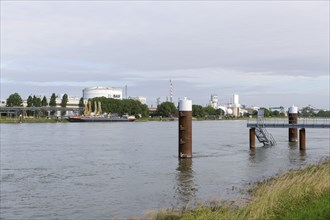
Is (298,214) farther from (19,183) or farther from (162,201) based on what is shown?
(19,183)

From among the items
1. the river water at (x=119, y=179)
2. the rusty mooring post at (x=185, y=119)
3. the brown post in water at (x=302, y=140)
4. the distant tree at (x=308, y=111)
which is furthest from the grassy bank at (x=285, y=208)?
the distant tree at (x=308, y=111)

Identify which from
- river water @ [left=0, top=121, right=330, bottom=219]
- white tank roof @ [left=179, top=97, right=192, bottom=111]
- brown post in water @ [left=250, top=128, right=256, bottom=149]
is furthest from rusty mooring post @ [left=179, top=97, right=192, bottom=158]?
brown post in water @ [left=250, top=128, right=256, bottom=149]

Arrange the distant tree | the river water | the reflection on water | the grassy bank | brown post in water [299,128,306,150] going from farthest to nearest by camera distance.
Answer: the distant tree, brown post in water [299,128,306,150], the reflection on water, the river water, the grassy bank

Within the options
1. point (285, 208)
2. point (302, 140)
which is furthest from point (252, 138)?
point (285, 208)

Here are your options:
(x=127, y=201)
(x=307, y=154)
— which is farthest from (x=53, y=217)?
(x=307, y=154)

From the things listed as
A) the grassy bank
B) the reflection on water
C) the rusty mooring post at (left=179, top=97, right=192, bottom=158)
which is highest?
the rusty mooring post at (left=179, top=97, right=192, bottom=158)

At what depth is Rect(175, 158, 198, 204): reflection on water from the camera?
2626 cm

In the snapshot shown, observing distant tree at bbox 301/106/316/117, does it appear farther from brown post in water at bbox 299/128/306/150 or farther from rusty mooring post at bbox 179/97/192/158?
rusty mooring post at bbox 179/97/192/158

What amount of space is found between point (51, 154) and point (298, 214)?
4062cm

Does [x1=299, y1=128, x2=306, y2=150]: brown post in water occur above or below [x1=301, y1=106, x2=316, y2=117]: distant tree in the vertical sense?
below

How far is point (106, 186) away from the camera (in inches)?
1197

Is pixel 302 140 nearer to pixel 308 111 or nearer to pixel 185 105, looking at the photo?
pixel 185 105

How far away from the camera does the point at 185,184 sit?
31062 mm

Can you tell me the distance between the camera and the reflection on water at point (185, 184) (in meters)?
26.3
